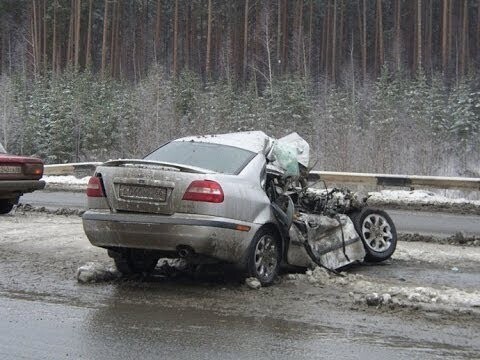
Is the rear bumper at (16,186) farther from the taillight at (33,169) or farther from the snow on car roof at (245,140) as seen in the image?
the snow on car roof at (245,140)

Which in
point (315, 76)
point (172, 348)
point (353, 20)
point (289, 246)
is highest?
point (353, 20)

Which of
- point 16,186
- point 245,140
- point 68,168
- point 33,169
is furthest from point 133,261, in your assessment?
point 68,168

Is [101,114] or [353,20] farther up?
[353,20]

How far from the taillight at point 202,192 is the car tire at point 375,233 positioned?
245 centimetres

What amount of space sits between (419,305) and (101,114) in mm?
37742

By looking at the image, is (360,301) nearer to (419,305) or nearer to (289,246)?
(419,305)

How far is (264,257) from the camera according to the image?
22.9ft

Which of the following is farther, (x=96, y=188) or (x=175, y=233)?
(x=96, y=188)

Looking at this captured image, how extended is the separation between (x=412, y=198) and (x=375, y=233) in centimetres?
845

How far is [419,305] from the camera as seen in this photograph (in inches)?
239

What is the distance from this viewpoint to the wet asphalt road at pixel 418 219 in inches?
471

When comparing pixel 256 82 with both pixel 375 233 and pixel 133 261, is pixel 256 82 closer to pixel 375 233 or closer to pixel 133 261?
pixel 375 233

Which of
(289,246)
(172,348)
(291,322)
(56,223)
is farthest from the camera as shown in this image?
(56,223)

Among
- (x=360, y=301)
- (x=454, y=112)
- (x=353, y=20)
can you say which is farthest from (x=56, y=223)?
(x=353, y=20)
